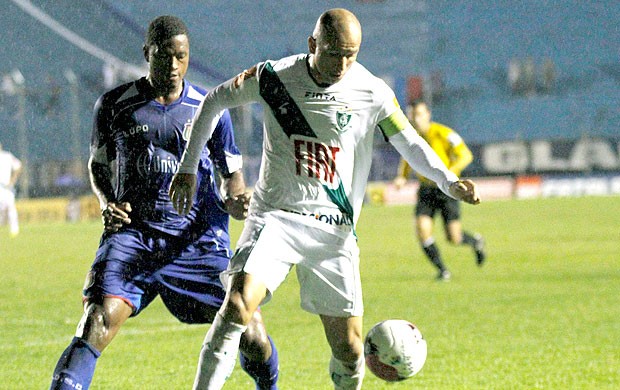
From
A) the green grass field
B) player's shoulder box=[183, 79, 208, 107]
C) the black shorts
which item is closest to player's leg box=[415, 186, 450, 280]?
the black shorts

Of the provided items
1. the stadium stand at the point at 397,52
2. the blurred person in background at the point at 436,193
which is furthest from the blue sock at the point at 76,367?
the stadium stand at the point at 397,52

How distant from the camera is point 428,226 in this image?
13156mm

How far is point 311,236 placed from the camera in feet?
15.9

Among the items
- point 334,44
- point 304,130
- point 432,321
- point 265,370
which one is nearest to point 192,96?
point 304,130

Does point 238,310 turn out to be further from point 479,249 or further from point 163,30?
point 479,249

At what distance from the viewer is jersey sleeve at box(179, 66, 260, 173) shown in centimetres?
486

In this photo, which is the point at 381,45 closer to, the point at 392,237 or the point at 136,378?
the point at 392,237

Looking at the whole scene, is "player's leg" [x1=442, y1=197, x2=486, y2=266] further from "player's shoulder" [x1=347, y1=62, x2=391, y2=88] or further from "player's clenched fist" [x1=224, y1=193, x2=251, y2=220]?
"player's shoulder" [x1=347, y1=62, x2=391, y2=88]

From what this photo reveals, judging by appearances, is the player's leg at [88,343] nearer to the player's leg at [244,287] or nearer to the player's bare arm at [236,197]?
the player's leg at [244,287]

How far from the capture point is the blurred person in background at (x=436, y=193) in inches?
508

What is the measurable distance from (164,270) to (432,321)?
468 centimetres

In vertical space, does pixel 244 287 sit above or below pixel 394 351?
above

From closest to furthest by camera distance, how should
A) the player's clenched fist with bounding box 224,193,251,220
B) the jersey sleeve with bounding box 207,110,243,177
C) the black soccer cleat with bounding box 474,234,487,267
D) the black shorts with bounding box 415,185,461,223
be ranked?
the player's clenched fist with bounding box 224,193,251,220
the jersey sleeve with bounding box 207,110,243,177
the black shorts with bounding box 415,185,461,223
the black soccer cleat with bounding box 474,234,487,267

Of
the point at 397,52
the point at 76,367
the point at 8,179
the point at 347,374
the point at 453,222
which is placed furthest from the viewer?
the point at 397,52
